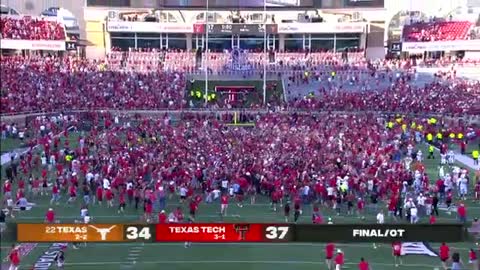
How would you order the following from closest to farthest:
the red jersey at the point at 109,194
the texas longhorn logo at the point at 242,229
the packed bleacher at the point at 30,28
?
the texas longhorn logo at the point at 242,229
the red jersey at the point at 109,194
the packed bleacher at the point at 30,28

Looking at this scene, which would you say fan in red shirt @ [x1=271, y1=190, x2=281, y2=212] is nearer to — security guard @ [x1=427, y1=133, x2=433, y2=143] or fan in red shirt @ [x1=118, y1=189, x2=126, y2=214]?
fan in red shirt @ [x1=118, y1=189, x2=126, y2=214]

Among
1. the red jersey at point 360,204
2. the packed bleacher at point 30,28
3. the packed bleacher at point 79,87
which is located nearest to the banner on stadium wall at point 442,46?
the packed bleacher at point 79,87

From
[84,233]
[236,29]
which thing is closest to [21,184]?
[84,233]

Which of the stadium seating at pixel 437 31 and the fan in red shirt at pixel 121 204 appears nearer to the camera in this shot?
the fan in red shirt at pixel 121 204

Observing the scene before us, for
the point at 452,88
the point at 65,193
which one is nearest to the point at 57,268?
the point at 65,193

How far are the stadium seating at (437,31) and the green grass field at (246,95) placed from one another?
49.1ft

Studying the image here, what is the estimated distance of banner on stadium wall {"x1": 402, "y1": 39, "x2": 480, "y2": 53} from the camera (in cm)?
5959

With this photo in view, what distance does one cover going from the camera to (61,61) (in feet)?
191

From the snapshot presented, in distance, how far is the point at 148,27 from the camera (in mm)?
65562

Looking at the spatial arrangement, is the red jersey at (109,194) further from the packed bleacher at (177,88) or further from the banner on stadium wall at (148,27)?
the banner on stadium wall at (148,27)

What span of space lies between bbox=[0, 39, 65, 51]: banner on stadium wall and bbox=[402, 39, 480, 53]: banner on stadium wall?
26556 mm
